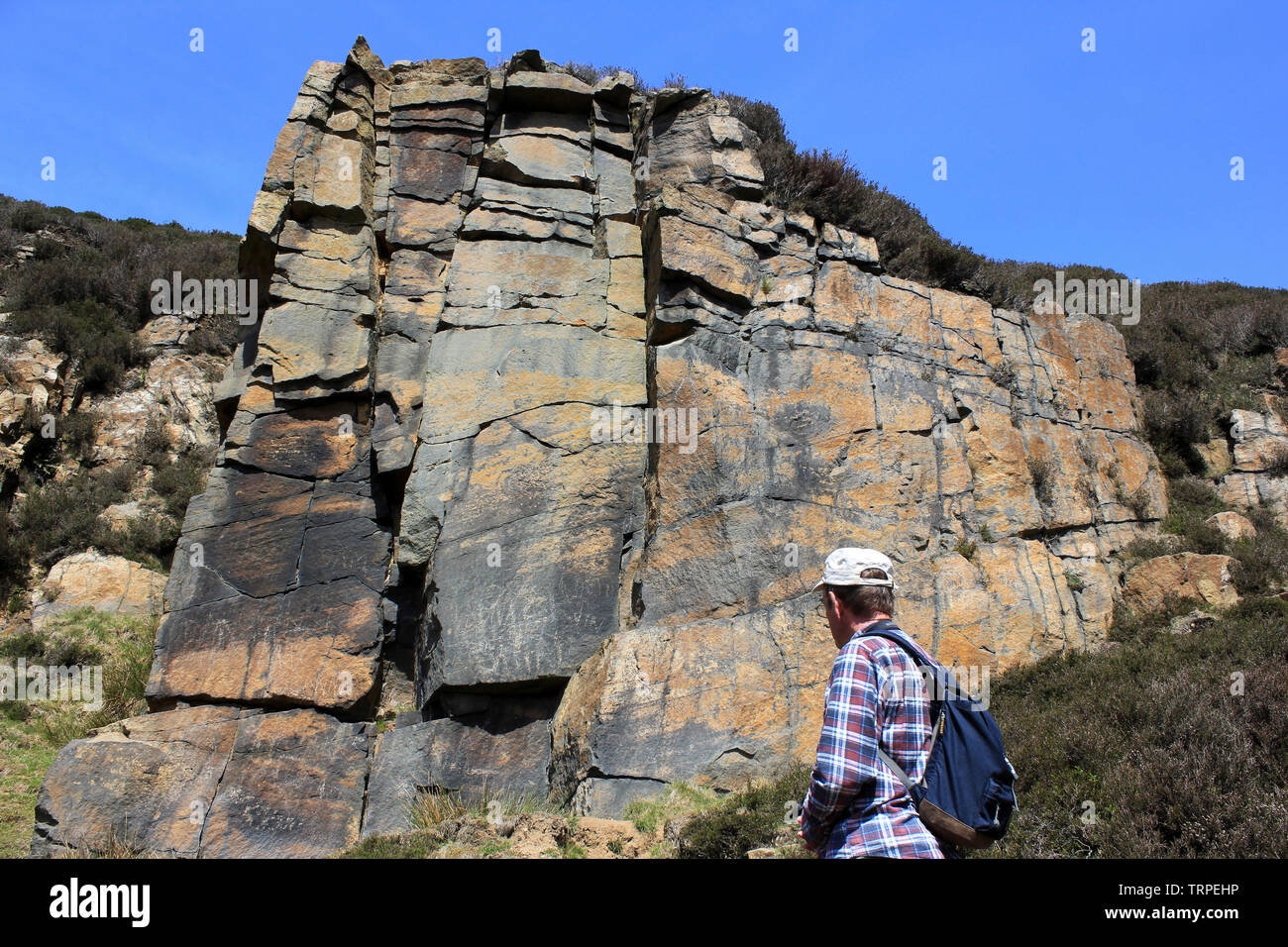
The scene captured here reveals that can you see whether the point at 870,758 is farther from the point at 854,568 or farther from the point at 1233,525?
the point at 1233,525

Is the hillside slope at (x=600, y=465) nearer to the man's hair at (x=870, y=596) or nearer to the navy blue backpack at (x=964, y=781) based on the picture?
the man's hair at (x=870, y=596)

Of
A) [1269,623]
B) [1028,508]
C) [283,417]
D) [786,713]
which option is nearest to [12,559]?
[283,417]

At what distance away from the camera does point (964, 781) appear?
2977mm

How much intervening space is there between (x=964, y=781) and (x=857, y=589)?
822 mm

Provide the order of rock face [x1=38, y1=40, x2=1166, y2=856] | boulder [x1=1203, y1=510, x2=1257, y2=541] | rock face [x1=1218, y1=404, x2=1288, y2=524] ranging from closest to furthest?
rock face [x1=38, y1=40, x2=1166, y2=856]
boulder [x1=1203, y1=510, x2=1257, y2=541]
rock face [x1=1218, y1=404, x2=1288, y2=524]

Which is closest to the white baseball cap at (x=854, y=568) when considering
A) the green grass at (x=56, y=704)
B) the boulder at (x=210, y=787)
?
the boulder at (x=210, y=787)

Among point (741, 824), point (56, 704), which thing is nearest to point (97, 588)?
point (56, 704)

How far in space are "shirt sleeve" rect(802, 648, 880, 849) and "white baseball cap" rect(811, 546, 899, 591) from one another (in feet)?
1.19

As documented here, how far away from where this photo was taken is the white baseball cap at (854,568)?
3.45m

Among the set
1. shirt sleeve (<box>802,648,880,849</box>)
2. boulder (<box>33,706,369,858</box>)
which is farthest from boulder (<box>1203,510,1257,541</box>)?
boulder (<box>33,706,369,858</box>)

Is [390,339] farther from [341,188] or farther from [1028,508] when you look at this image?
[1028,508]

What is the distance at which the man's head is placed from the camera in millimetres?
3457

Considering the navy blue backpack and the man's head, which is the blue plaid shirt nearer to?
the navy blue backpack

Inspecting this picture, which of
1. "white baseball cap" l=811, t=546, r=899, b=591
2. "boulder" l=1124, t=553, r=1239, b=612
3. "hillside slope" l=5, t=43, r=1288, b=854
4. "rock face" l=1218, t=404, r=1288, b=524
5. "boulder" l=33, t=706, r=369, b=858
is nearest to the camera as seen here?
"white baseball cap" l=811, t=546, r=899, b=591
